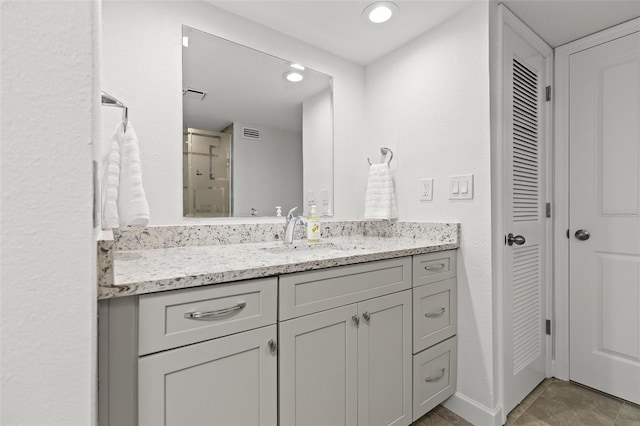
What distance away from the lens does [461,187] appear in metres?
1.60

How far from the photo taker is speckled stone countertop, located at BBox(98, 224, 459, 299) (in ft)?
2.54

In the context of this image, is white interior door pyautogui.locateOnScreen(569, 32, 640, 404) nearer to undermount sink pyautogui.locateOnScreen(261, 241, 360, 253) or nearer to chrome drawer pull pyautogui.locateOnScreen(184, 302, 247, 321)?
undermount sink pyautogui.locateOnScreen(261, 241, 360, 253)

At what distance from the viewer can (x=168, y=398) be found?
813 millimetres

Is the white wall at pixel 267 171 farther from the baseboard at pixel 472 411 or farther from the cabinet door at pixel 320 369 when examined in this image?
the baseboard at pixel 472 411

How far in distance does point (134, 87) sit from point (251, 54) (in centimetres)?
63

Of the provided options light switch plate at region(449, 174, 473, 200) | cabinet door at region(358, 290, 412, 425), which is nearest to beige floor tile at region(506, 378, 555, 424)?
cabinet door at region(358, 290, 412, 425)

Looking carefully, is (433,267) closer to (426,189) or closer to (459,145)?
(426,189)

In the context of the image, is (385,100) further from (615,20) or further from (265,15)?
(615,20)

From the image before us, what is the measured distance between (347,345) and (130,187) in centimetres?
102

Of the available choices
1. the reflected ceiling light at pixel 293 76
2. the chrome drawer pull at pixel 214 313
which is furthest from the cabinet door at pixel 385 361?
the reflected ceiling light at pixel 293 76

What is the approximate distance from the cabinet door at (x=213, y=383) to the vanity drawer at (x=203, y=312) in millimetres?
27

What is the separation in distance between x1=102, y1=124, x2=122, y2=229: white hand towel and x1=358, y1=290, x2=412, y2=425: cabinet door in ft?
3.21

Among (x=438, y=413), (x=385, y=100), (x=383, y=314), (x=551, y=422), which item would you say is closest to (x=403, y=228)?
(x=383, y=314)

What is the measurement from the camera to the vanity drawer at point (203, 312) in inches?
31.3
